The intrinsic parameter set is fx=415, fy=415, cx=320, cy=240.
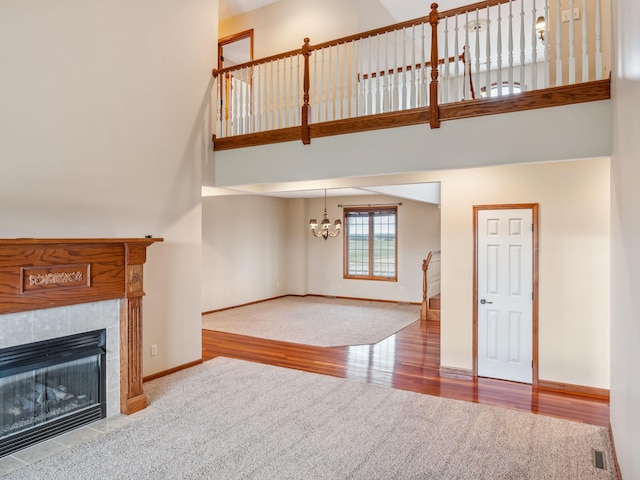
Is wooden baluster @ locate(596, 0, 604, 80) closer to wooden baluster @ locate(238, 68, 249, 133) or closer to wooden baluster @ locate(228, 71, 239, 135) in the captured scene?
wooden baluster @ locate(238, 68, 249, 133)

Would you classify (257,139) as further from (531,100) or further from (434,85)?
(531,100)

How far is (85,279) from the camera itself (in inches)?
138

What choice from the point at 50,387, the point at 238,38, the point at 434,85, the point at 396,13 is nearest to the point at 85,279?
the point at 50,387

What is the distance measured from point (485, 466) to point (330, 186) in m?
3.77

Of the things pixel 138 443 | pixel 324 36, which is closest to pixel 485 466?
pixel 138 443

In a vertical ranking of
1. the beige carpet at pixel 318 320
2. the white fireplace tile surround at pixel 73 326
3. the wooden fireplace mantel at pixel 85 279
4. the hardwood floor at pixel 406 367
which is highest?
the wooden fireplace mantel at pixel 85 279

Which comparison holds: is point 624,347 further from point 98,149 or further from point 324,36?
point 324,36

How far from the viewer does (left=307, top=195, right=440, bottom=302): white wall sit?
390 inches

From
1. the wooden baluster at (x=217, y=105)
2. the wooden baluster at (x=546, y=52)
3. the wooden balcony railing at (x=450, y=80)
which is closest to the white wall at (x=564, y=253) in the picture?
the wooden balcony railing at (x=450, y=80)

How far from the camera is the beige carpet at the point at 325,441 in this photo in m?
2.85

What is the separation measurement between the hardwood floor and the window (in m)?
3.15

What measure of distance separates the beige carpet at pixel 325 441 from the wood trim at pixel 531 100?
2710mm

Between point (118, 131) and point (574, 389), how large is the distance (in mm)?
5418

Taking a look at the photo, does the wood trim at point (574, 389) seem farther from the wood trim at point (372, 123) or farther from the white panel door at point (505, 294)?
the wood trim at point (372, 123)
